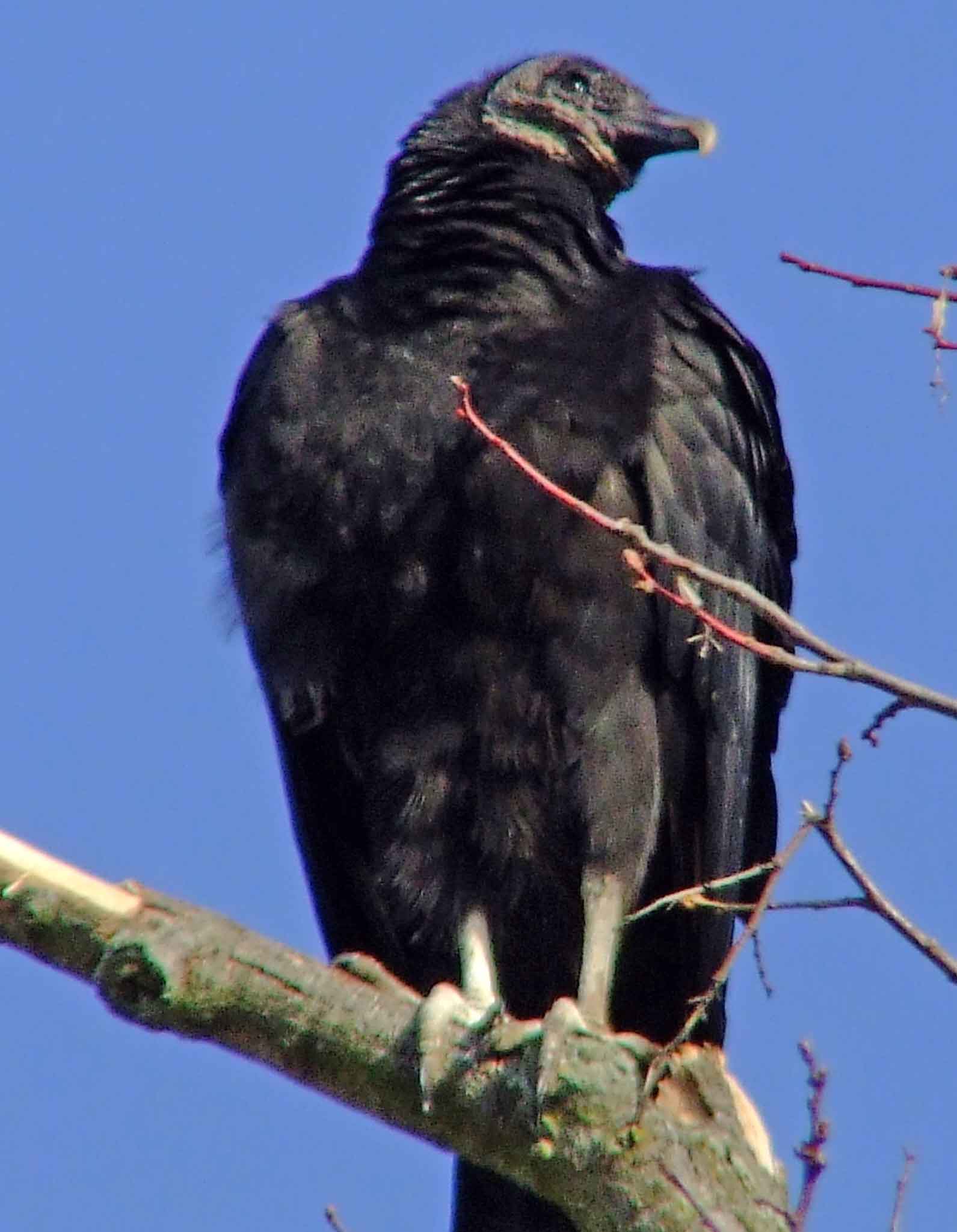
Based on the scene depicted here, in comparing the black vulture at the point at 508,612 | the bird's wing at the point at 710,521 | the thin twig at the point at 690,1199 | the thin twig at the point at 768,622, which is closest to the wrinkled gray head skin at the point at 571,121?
the black vulture at the point at 508,612

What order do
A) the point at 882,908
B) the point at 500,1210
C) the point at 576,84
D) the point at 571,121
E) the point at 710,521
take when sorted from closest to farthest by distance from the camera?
the point at 882,908 → the point at 500,1210 → the point at 710,521 → the point at 571,121 → the point at 576,84

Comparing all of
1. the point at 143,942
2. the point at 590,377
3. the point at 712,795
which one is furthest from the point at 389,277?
the point at 143,942

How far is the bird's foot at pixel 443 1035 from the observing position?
3.02 metres

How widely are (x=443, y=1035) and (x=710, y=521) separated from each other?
51.1 inches

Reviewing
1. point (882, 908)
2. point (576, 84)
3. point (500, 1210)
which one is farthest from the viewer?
point (576, 84)

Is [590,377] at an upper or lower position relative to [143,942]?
upper

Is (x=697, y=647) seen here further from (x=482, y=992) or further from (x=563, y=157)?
(x=563, y=157)

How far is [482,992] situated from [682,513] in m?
0.97

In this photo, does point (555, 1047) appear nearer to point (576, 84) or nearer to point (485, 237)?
point (485, 237)

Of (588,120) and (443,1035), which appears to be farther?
(588,120)

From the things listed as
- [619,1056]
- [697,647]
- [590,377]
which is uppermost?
[590,377]

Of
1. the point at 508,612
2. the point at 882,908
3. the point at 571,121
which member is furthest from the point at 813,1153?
the point at 571,121

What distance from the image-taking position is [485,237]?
4164 millimetres

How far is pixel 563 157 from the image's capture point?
4.70m
